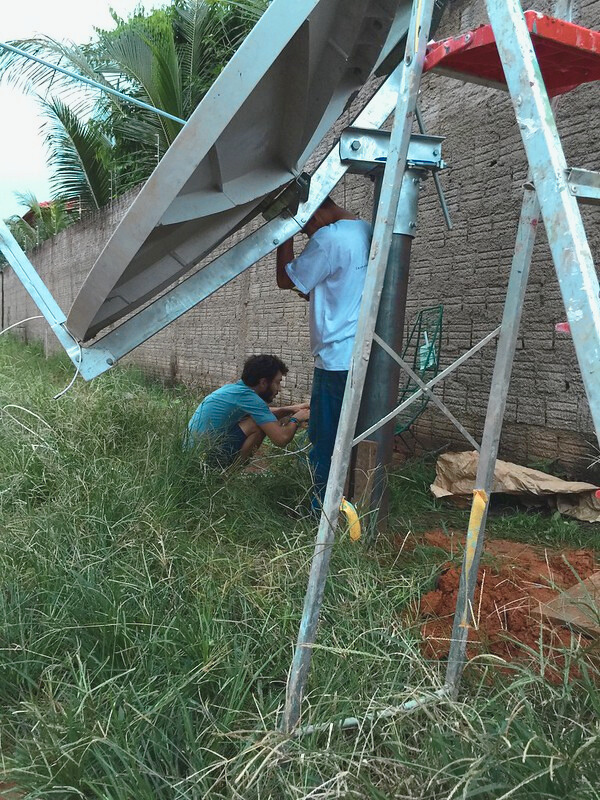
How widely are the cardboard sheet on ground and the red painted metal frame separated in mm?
2072

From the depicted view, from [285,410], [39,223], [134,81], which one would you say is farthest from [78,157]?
[285,410]

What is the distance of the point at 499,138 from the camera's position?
4.58 metres

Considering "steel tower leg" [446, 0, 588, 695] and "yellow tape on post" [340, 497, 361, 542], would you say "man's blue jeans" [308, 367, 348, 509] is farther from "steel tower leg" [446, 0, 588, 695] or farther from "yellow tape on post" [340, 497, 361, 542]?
"steel tower leg" [446, 0, 588, 695]

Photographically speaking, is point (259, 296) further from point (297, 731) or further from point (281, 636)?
point (297, 731)

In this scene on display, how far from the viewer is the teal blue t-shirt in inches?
168

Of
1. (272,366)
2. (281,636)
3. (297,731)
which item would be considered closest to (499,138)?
(272,366)

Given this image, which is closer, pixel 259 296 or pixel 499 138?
pixel 499 138

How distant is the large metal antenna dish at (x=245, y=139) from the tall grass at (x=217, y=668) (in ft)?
3.32

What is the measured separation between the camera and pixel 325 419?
3455 millimetres

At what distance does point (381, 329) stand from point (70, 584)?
1.68 meters

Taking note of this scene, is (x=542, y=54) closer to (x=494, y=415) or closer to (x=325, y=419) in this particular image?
(x=494, y=415)

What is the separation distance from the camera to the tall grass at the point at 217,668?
1.60 m

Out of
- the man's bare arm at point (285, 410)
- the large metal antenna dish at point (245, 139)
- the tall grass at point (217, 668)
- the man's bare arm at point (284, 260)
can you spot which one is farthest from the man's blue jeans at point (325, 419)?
the man's bare arm at point (285, 410)

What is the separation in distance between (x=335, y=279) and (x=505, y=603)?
1704 millimetres
